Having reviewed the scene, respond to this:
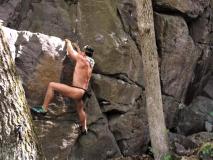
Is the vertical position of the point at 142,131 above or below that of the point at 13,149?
below

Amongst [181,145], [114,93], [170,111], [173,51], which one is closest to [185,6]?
[173,51]

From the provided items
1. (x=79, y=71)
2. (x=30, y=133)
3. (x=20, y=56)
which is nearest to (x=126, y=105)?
(x=79, y=71)

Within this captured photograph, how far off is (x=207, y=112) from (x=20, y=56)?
7371mm

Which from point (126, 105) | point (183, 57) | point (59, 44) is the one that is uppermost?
point (59, 44)

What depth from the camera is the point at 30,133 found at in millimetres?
3338

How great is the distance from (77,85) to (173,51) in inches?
175

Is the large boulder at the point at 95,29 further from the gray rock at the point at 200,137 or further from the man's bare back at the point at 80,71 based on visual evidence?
the gray rock at the point at 200,137

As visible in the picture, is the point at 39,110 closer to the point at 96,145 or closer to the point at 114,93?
the point at 96,145

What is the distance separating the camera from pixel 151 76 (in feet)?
31.1

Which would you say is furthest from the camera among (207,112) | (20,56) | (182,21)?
(207,112)

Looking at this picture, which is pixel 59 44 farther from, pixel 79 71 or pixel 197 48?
pixel 197 48

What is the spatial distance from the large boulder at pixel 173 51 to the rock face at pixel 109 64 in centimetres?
3

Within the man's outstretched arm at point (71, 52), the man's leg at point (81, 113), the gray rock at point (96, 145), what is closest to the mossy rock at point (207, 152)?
the gray rock at point (96, 145)

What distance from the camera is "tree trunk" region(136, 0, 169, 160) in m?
9.19
